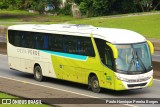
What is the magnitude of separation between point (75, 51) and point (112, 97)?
11.6ft

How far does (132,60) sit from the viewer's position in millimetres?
19438

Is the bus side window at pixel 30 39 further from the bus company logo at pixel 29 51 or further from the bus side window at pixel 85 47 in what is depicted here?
the bus side window at pixel 85 47

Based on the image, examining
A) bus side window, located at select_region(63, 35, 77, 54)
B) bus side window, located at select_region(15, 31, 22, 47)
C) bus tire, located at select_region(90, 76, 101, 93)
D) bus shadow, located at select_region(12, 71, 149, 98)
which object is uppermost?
bus side window, located at select_region(63, 35, 77, 54)

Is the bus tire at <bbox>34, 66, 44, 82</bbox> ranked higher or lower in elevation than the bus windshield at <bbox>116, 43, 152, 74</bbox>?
lower

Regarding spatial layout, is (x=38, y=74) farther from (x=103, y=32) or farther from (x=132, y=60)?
(x=132, y=60)

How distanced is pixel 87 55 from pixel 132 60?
231 centimetres

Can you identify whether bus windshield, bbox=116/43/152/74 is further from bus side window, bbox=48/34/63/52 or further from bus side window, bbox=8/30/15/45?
bus side window, bbox=8/30/15/45

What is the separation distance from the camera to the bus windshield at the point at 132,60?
1930 centimetres

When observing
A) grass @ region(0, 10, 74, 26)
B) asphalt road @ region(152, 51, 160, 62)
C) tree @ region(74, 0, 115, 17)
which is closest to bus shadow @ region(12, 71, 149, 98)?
asphalt road @ region(152, 51, 160, 62)

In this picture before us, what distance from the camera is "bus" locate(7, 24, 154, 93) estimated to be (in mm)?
19359

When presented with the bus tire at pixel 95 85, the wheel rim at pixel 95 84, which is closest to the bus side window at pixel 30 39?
the bus tire at pixel 95 85

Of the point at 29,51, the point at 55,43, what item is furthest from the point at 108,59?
the point at 29,51

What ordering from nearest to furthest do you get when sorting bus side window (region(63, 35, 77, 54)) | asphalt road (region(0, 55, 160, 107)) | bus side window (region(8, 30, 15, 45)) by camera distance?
asphalt road (region(0, 55, 160, 107)) < bus side window (region(63, 35, 77, 54)) < bus side window (region(8, 30, 15, 45))

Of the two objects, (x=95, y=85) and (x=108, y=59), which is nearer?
(x=108, y=59)
